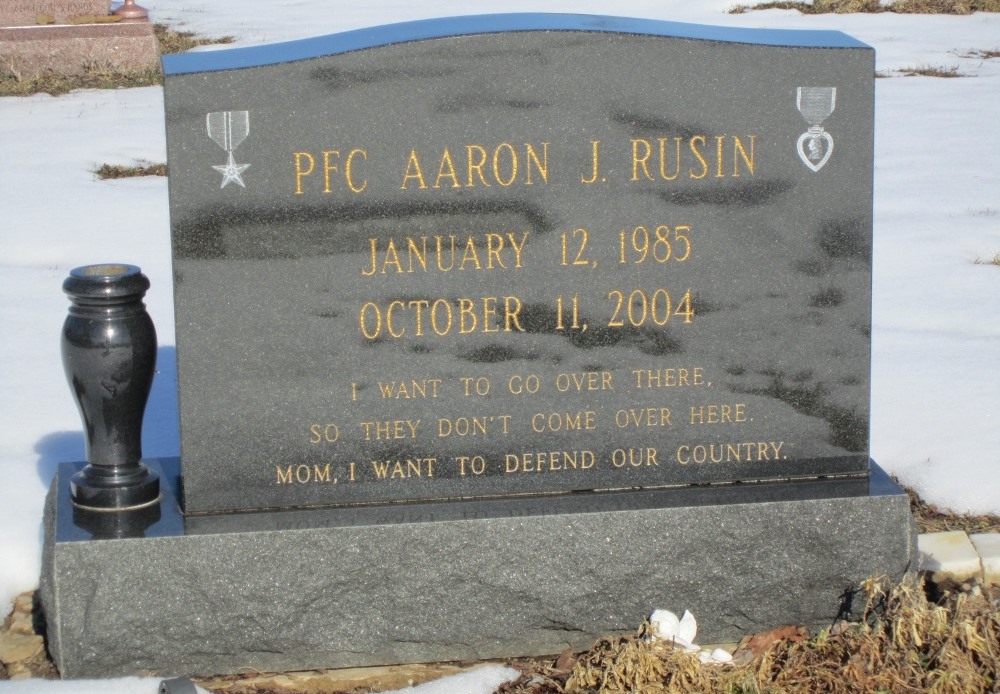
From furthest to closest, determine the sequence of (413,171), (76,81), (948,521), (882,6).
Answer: (882,6), (76,81), (948,521), (413,171)

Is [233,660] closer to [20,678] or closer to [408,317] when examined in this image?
[20,678]

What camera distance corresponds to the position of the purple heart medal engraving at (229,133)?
12.1ft

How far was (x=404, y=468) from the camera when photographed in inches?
156

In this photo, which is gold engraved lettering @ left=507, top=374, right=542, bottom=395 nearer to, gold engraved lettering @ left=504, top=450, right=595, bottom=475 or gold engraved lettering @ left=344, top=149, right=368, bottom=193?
gold engraved lettering @ left=504, top=450, right=595, bottom=475

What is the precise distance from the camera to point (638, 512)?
3.91m

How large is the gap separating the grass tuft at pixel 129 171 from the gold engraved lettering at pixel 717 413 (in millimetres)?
6420

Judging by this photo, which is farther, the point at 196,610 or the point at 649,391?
the point at 649,391

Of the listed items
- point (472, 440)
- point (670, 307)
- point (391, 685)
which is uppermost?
point (670, 307)

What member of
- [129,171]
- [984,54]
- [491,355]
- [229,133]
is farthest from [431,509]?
[984,54]

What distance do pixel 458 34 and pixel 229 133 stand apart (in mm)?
700

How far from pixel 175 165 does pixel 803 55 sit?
1.84m

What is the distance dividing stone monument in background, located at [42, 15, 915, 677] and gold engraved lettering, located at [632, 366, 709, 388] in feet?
0.05

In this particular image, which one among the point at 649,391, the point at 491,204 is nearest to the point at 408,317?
the point at 491,204

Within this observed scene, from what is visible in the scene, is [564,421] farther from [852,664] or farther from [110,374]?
[110,374]
